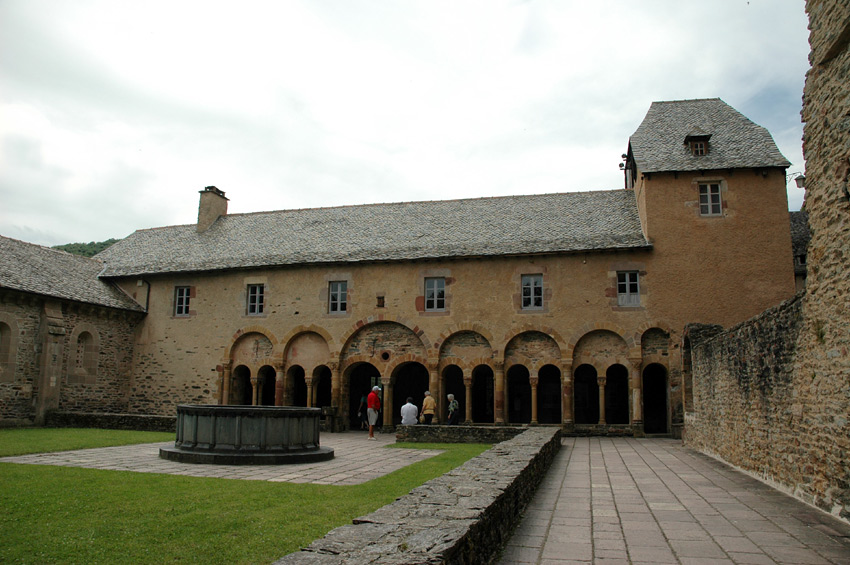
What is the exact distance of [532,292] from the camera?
22312mm

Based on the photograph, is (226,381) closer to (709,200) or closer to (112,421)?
(112,421)

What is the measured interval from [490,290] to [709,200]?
7.93 meters

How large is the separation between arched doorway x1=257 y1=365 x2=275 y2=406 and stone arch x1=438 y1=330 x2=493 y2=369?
7334 millimetres

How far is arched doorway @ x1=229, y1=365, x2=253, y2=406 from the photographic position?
994 inches

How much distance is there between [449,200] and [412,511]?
2258 cm

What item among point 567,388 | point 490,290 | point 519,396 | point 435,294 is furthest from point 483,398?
point 490,290

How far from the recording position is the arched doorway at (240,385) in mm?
25247

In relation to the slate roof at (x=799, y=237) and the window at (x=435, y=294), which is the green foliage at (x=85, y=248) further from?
the slate roof at (x=799, y=237)

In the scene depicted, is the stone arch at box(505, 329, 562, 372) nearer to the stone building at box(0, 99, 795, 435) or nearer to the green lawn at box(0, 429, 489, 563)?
the stone building at box(0, 99, 795, 435)

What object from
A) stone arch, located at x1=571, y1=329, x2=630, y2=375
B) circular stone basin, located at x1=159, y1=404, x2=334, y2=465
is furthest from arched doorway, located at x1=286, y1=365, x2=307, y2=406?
circular stone basin, located at x1=159, y1=404, x2=334, y2=465

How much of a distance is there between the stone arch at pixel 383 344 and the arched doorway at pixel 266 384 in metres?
3.53

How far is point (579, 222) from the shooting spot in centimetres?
2336

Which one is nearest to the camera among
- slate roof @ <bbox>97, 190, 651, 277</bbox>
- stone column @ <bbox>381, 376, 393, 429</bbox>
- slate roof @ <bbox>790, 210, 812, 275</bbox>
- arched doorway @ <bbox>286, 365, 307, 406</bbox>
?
slate roof @ <bbox>97, 190, 651, 277</bbox>

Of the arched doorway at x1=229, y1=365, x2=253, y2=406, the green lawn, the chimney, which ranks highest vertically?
the chimney
